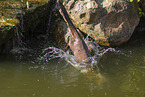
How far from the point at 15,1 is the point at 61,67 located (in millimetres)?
3032

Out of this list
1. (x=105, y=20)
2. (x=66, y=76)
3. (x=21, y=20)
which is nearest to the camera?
(x=66, y=76)

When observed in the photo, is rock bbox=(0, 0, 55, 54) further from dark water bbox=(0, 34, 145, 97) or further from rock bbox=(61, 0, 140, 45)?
rock bbox=(61, 0, 140, 45)

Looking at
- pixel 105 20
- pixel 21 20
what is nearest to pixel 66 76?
pixel 21 20

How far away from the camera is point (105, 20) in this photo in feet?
19.6

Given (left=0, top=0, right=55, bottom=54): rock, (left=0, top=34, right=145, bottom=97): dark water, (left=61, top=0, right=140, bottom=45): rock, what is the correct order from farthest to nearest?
(left=61, top=0, right=140, bottom=45): rock
(left=0, top=0, right=55, bottom=54): rock
(left=0, top=34, right=145, bottom=97): dark water

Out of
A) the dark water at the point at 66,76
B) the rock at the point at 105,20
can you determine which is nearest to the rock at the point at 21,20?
the dark water at the point at 66,76

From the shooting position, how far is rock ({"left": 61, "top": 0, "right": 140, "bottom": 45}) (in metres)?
5.90

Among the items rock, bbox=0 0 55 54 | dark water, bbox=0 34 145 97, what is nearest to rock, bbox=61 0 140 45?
dark water, bbox=0 34 145 97

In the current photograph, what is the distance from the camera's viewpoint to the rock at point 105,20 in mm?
5902


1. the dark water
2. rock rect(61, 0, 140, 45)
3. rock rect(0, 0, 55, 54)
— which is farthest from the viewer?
rock rect(61, 0, 140, 45)

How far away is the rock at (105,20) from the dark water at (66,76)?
58 centimetres

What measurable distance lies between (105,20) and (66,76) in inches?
108

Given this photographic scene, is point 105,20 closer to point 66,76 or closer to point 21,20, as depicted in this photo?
point 21,20

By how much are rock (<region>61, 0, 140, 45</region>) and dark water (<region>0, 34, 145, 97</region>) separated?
58cm
